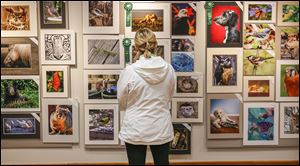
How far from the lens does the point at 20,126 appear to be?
3404mm

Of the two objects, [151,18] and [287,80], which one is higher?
[151,18]

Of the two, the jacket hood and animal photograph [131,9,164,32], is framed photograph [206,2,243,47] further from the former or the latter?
the jacket hood

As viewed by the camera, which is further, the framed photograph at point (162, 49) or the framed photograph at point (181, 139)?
the framed photograph at point (181, 139)

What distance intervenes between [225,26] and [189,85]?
2.20ft

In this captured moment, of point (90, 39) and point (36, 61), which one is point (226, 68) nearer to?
point (90, 39)

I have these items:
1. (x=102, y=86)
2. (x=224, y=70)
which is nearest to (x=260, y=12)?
(x=224, y=70)

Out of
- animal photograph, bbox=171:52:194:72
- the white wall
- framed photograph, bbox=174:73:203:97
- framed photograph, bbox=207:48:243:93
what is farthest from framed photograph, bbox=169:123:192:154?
animal photograph, bbox=171:52:194:72

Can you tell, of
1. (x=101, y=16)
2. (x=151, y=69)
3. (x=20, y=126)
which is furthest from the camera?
(x=20, y=126)

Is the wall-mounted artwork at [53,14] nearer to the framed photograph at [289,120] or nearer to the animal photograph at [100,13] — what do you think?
the animal photograph at [100,13]

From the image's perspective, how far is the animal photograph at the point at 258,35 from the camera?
11.0 feet

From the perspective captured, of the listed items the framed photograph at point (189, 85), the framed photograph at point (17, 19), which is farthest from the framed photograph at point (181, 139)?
the framed photograph at point (17, 19)

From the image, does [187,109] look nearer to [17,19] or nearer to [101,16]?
[101,16]

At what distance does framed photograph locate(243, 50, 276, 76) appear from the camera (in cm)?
338

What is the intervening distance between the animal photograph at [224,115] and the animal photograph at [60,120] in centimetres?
139
